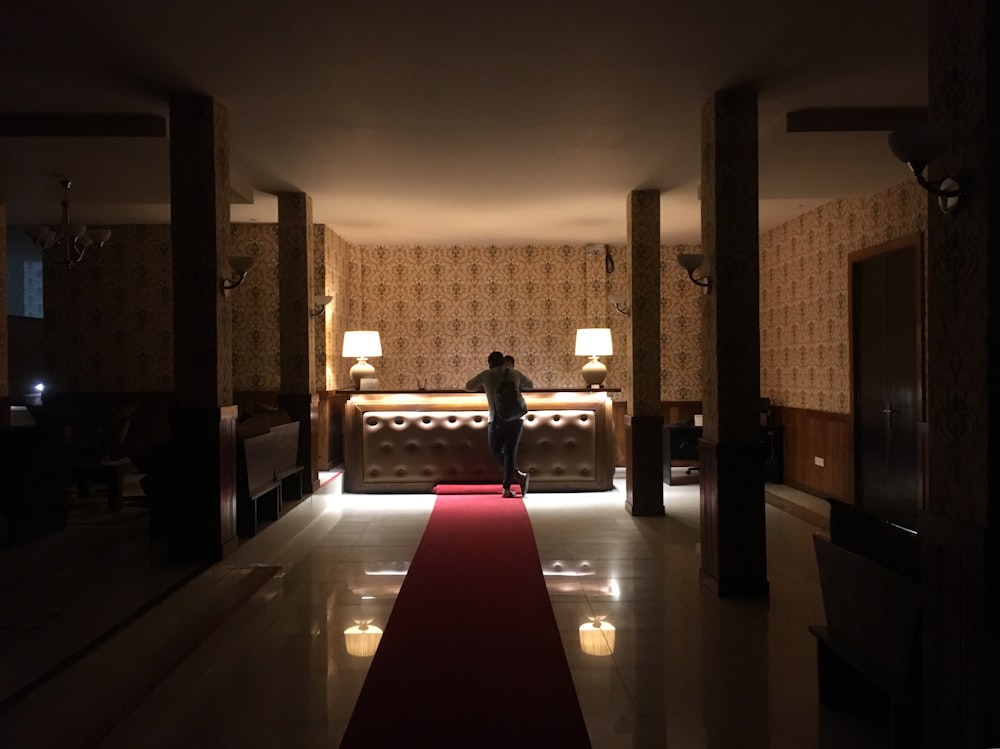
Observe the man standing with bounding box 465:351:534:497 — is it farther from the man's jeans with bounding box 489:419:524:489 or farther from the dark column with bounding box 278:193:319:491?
the dark column with bounding box 278:193:319:491

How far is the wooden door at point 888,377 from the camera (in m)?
6.57

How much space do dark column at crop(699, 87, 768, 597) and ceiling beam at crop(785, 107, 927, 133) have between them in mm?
719

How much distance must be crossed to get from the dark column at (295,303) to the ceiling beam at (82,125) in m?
2.18

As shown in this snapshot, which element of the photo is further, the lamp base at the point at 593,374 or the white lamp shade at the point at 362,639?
the lamp base at the point at 593,374

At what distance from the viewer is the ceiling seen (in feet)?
12.4

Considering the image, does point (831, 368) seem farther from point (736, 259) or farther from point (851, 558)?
point (851, 558)

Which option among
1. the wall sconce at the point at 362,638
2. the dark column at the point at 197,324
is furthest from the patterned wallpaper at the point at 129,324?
the wall sconce at the point at 362,638

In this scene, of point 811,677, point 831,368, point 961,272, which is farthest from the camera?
point 831,368

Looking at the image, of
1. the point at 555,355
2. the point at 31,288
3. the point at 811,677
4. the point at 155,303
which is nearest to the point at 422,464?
the point at 555,355

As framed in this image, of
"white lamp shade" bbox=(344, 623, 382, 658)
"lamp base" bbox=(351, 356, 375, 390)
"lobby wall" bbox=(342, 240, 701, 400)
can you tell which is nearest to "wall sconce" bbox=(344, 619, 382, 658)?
"white lamp shade" bbox=(344, 623, 382, 658)

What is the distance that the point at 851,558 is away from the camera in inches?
108

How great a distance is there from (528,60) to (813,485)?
19.8 feet

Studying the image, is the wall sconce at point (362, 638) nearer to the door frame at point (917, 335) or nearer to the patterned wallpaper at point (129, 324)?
the door frame at point (917, 335)

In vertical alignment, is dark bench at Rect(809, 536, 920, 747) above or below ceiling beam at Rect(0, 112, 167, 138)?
below
